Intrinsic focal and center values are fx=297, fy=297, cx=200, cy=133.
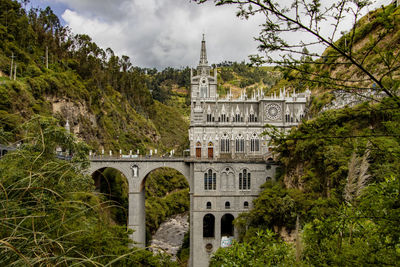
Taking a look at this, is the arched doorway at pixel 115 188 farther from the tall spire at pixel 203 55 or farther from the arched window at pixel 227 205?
the tall spire at pixel 203 55

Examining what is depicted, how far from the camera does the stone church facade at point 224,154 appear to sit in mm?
32750

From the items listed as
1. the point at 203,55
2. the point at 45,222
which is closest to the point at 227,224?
the point at 203,55

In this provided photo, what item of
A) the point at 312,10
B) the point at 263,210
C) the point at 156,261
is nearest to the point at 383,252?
the point at 312,10

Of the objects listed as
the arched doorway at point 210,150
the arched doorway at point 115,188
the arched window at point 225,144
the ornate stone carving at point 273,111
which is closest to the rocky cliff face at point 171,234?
the arched doorway at point 115,188

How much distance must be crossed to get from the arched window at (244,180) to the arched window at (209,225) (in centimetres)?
559

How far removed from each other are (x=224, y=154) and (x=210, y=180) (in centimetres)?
490

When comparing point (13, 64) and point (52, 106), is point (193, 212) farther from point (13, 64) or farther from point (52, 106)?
point (13, 64)

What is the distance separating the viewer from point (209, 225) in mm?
36438

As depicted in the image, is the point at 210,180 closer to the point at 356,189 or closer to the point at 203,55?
the point at 203,55

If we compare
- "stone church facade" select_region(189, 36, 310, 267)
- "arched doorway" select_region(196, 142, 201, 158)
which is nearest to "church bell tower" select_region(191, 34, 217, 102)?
"stone church facade" select_region(189, 36, 310, 267)

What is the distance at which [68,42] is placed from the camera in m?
59.7

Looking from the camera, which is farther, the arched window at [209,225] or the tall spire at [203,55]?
the tall spire at [203,55]

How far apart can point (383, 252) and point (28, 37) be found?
2204 inches

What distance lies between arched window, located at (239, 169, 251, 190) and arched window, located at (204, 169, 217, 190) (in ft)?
9.61
